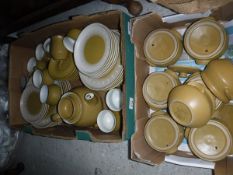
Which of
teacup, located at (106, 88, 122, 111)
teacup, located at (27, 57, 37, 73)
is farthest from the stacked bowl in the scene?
teacup, located at (27, 57, 37, 73)

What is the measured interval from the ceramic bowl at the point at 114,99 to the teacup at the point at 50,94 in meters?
0.28

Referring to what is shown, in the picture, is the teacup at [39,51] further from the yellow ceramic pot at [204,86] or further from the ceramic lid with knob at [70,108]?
the yellow ceramic pot at [204,86]

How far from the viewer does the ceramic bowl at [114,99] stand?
3.63 ft

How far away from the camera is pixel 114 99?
1.11 metres

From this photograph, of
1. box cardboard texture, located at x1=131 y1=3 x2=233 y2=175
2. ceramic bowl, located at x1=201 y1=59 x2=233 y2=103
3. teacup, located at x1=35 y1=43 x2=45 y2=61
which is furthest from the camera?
teacup, located at x1=35 y1=43 x2=45 y2=61

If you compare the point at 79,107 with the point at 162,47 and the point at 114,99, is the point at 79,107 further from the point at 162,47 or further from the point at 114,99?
the point at 162,47

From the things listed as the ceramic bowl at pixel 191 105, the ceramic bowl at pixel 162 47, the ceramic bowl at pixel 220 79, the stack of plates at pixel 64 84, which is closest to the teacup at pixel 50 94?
the stack of plates at pixel 64 84

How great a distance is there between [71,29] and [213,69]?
691 millimetres

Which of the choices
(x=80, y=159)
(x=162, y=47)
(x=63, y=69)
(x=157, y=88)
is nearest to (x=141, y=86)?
(x=157, y=88)

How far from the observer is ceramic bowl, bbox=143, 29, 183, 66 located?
1.02 metres

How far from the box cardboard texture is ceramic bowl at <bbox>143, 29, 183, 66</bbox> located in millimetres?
32

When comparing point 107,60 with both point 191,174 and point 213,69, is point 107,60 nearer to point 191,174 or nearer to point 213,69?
point 213,69

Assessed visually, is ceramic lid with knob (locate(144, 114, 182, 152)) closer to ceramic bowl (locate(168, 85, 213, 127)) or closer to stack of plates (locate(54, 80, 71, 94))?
ceramic bowl (locate(168, 85, 213, 127))

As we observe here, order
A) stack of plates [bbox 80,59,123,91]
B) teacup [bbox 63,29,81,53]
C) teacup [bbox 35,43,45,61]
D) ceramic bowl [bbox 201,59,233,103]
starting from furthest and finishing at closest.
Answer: teacup [bbox 35,43,45,61], teacup [bbox 63,29,81,53], stack of plates [bbox 80,59,123,91], ceramic bowl [bbox 201,59,233,103]
